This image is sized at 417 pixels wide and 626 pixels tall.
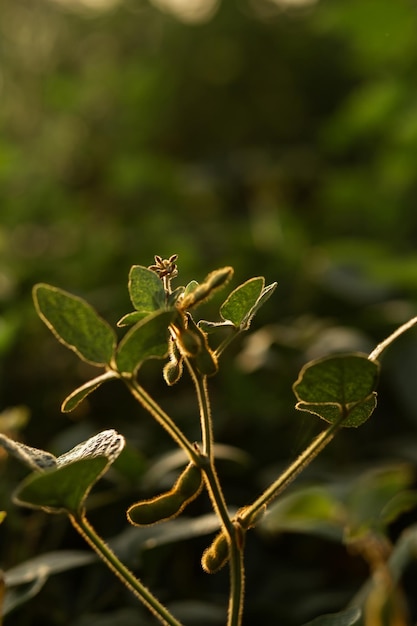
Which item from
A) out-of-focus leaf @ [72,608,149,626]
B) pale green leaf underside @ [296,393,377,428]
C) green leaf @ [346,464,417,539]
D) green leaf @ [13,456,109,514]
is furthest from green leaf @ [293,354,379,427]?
out-of-focus leaf @ [72,608,149,626]

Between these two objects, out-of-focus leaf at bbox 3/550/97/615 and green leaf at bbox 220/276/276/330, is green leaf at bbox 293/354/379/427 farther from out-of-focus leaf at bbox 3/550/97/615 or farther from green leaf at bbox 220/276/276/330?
out-of-focus leaf at bbox 3/550/97/615

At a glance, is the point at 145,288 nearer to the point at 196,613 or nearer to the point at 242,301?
the point at 242,301

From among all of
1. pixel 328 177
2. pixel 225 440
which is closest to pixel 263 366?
pixel 225 440

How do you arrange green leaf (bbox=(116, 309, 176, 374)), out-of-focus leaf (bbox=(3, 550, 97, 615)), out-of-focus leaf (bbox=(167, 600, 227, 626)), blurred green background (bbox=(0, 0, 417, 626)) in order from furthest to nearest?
blurred green background (bbox=(0, 0, 417, 626)) < out-of-focus leaf (bbox=(167, 600, 227, 626)) < out-of-focus leaf (bbox=(3, 550, 97, 615)) < green leaf (bbox=(116, 309, 176, 374))

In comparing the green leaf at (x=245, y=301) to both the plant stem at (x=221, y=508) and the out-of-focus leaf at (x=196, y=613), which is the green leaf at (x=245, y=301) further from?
the out-of-focus leaf at (x=196, y=613)

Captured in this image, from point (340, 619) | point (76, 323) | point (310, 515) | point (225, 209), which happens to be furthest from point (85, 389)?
point (225, 209)
